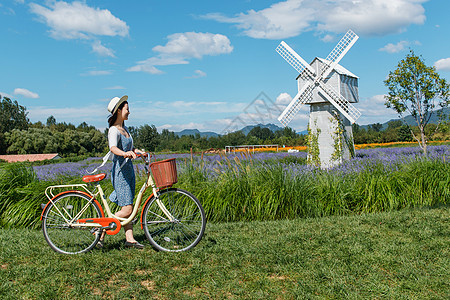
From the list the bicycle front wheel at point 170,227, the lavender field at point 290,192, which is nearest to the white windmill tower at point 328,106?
the lavender field at point 290,192

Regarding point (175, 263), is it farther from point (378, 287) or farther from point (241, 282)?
point (378, 287)

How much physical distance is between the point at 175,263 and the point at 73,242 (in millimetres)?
1666

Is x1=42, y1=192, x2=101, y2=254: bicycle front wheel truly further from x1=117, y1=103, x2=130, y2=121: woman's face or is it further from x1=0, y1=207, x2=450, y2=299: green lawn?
x1=117, y1=103, x2=130, y2=121: woman's face

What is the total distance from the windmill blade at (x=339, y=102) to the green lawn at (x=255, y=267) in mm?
9366

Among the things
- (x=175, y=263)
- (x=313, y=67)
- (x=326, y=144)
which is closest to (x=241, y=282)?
(x=175, y=263)

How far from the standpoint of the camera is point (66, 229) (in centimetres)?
463

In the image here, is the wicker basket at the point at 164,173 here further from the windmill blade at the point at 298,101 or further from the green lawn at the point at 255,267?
the windmill blade at the point at 298,101

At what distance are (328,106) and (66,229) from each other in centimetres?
1204

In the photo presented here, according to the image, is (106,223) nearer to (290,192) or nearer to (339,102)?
(290,192)

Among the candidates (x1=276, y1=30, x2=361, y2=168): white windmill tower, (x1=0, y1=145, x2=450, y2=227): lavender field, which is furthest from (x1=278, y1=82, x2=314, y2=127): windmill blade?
(x1=0, y1=145, x2=450, y2=227): lavender field

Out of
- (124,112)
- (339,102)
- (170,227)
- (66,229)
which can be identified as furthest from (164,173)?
(339,102)

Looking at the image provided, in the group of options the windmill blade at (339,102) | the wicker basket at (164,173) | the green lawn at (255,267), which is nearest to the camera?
the green lawn at (255,267)

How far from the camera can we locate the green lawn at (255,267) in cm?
322

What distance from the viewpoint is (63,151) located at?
5891 cm
